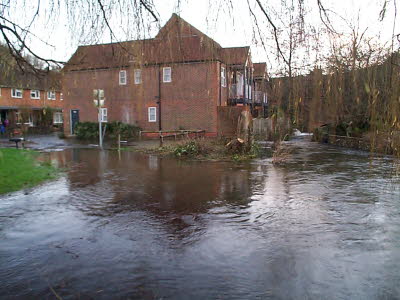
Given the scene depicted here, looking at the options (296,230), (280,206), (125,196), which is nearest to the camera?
(296,230)

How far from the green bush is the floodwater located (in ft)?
64.6

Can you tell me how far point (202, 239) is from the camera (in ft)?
20.4

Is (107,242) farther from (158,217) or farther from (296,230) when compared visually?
(296,230)

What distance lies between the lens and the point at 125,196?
375 inches

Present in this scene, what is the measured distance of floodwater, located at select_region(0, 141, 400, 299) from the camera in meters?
4.58

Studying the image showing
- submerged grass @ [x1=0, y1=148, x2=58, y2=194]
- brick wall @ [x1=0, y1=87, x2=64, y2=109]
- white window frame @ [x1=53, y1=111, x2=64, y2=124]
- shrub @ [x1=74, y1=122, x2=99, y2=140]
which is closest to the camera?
submerged grass @ [x1=0, y1=148, x2=58, y2=194]

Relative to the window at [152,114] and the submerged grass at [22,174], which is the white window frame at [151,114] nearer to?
the window at [152,114]

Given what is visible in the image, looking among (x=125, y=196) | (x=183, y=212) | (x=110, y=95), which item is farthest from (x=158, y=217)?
(x=110, y=95)

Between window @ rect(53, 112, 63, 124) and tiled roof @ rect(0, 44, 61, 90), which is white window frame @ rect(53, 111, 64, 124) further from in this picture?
tiled roof @ rect(0, 44, 61, 90)

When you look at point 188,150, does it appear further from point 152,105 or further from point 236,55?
point 152,105

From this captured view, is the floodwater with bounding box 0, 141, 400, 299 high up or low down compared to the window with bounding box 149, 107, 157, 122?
down

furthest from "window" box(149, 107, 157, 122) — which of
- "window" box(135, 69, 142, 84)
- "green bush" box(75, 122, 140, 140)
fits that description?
"window" box(135, 69, 142, 84)

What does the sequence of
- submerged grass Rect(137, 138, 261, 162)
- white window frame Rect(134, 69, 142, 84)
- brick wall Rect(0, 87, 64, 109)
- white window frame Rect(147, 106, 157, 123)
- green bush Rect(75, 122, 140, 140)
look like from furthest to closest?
brick wall Rect(0, 87, 64, 109) → white window frame Rect(147, 106, 157, 123) → green bush Rect(75, 122, 140, 140) → submerged grass Rect(137, 138, 261, 162) → white window frame Rect(134, 69, 142, 84)

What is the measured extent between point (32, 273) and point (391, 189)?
31.2 feet
